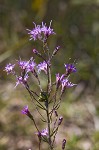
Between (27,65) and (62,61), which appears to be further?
(62,61)

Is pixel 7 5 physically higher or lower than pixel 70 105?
higher

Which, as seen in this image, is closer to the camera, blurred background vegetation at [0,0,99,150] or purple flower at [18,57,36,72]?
purple flower at [18,57,36,72]

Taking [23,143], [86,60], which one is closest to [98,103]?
[86,60]

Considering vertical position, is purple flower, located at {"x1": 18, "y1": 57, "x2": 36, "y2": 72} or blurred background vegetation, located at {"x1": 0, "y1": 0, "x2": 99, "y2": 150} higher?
blurred background vegetation, located at {"x1": 0, "y1": 0, "x2": 99, "y2": 150}

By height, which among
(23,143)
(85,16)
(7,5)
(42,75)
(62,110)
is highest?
(7,5)

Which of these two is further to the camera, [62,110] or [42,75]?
[42,75]

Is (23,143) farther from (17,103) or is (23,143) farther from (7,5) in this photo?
(7,5)

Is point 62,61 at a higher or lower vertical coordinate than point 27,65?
higher

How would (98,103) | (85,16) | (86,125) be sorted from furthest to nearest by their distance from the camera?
1. (85,16)
2. (98,103)
3. (86,125)
